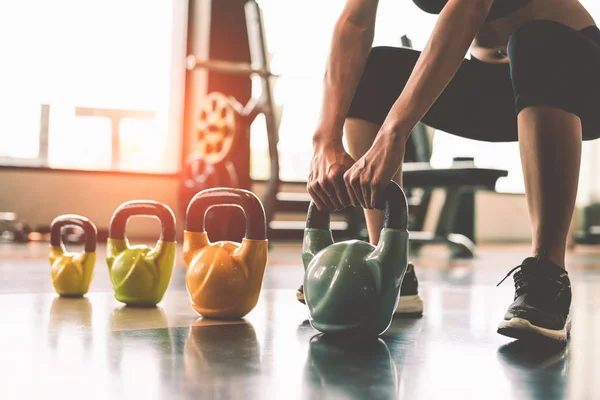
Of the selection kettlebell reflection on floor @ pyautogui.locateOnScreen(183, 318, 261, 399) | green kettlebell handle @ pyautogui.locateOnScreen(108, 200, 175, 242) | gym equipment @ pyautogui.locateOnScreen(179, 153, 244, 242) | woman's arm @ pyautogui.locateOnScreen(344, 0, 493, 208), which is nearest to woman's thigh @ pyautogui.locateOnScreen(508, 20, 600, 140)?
woman's arm @ pyautogui.locateOnScreen(344, 0, 493, 208)

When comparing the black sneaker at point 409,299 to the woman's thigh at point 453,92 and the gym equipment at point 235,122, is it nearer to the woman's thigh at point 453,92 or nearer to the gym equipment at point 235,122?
the woman's thigh at point 453,92

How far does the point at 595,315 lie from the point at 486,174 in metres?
1.95

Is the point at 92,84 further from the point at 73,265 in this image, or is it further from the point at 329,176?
the point at 329,176

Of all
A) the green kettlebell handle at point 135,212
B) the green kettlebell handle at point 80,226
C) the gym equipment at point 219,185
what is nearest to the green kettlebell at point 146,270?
the green kettlebell handle at point 135,212

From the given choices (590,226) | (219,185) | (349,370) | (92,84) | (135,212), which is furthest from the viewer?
(590,226)

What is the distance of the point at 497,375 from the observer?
2.67ft

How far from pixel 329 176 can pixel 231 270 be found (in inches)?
11.4

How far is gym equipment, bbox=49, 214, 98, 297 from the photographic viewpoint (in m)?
1.51

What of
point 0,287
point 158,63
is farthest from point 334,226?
point 0,287

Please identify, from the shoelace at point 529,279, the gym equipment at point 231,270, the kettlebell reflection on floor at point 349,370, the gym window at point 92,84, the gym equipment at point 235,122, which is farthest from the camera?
the gym window at point 92,84

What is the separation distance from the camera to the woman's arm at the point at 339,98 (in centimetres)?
104

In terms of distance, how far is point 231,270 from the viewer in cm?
119

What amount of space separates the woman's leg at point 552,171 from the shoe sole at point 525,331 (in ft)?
0.51

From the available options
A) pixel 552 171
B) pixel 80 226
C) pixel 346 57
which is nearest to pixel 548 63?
pixel 552 171
